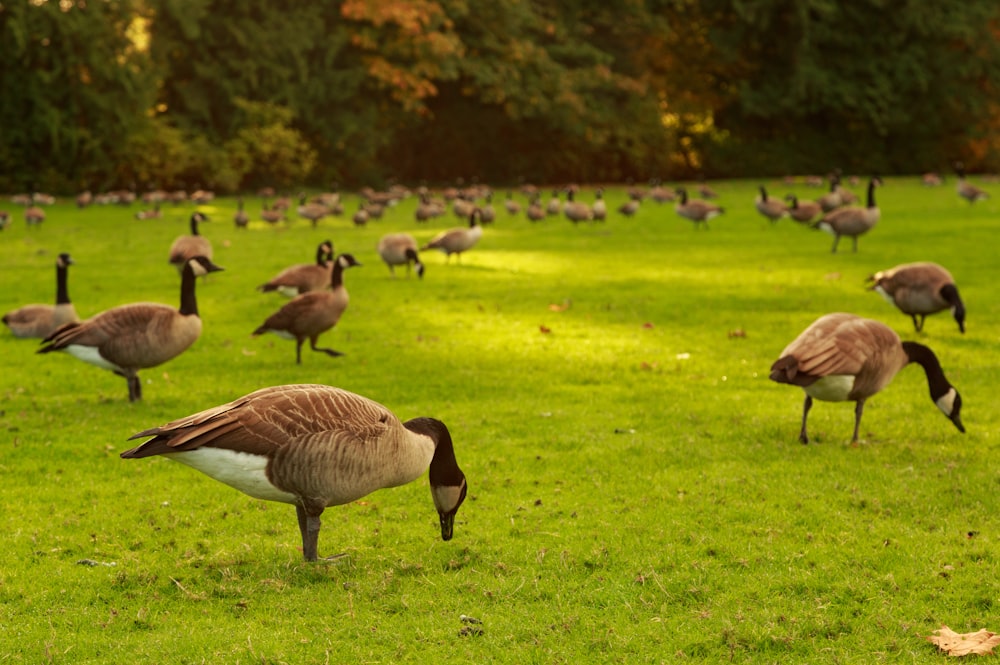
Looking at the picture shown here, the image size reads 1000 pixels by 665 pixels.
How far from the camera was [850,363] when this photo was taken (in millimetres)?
8977

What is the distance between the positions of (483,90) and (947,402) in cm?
5357

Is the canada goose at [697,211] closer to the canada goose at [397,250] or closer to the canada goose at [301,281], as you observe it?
the canada goose at [397,250]

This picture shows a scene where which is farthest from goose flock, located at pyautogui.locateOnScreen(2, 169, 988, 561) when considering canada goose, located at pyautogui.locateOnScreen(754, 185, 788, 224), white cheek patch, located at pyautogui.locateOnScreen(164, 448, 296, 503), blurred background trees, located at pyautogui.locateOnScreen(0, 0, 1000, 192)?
blurred background trees, located at pyautogui.locateOnScreen(0, 0, 1000, 192)

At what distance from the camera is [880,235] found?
29.5m

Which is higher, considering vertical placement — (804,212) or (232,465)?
(804,212)

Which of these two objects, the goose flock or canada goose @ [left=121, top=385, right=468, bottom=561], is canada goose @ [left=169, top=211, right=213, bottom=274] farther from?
canada goose @ [left=121, top=385, right=468, bottom=561]

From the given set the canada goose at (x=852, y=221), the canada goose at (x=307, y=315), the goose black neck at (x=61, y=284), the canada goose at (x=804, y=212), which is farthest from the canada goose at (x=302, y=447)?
the canada goose at (x=804, y=212)

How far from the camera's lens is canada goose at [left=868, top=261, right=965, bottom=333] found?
1403 cm

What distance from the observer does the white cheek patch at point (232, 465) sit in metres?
6.20

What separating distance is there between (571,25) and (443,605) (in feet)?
206

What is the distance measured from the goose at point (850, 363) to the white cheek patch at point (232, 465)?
4535 mm

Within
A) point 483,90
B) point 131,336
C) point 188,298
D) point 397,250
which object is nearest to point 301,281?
point 397,250

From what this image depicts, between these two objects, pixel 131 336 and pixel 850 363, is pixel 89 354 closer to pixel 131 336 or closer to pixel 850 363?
pixel 131 336

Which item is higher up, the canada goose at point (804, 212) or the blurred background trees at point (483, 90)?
the blurred background trees at point (483, 90)
